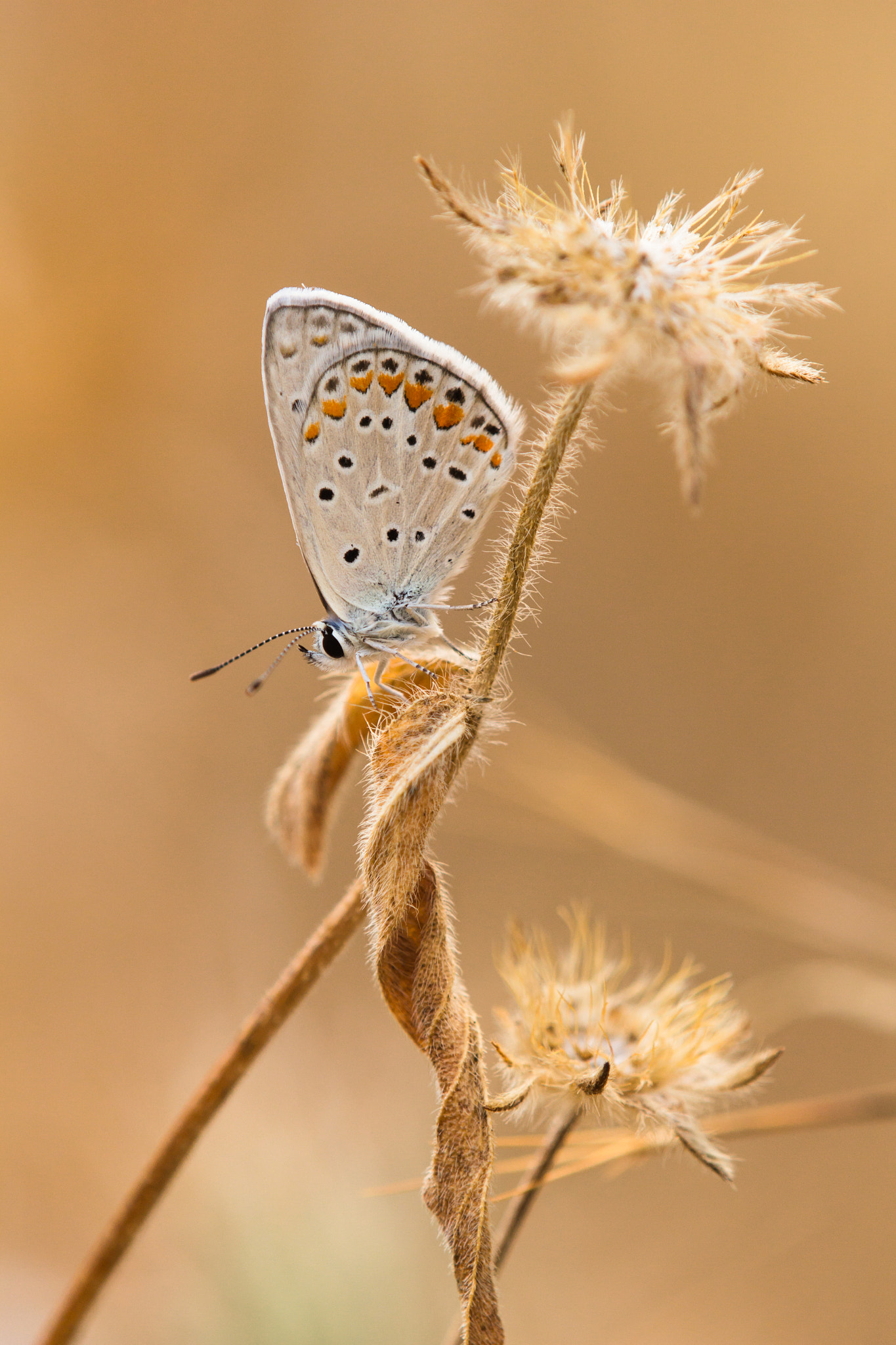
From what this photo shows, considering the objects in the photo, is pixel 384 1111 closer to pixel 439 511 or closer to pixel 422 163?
pixel 439 511

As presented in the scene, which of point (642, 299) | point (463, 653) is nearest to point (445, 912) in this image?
point (463, 653)

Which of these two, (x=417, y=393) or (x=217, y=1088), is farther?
(x=417, y=393)

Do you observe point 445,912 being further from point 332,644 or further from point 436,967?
point 332,644

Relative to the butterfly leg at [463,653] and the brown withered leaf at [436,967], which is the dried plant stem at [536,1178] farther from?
the butterfly leg at [463,653]

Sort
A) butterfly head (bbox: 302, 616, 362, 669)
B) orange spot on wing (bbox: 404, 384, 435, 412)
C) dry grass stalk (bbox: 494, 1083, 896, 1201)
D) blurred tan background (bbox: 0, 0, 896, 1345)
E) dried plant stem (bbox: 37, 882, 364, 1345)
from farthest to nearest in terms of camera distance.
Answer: blurred tan background (bbox: 0, 0, 896, 1345), butterfly head (bbox: 302, 616, 362, 669), orange spot on wing (bbox: 404, 384, 435, 412), dry grass stalk (bbox: 494, 1083, 896, 1201), dried plant stem (bbox: 37, 882, 364, 1345)

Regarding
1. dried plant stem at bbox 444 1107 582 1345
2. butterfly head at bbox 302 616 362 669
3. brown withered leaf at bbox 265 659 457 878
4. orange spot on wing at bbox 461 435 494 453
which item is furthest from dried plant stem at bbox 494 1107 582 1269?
orange spot on wing at bbox 461 435 494 453

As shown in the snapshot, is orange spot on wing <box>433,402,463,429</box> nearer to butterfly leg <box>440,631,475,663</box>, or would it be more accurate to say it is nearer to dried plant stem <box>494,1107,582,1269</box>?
butterfly leg <box>440,631,475,663</box>
